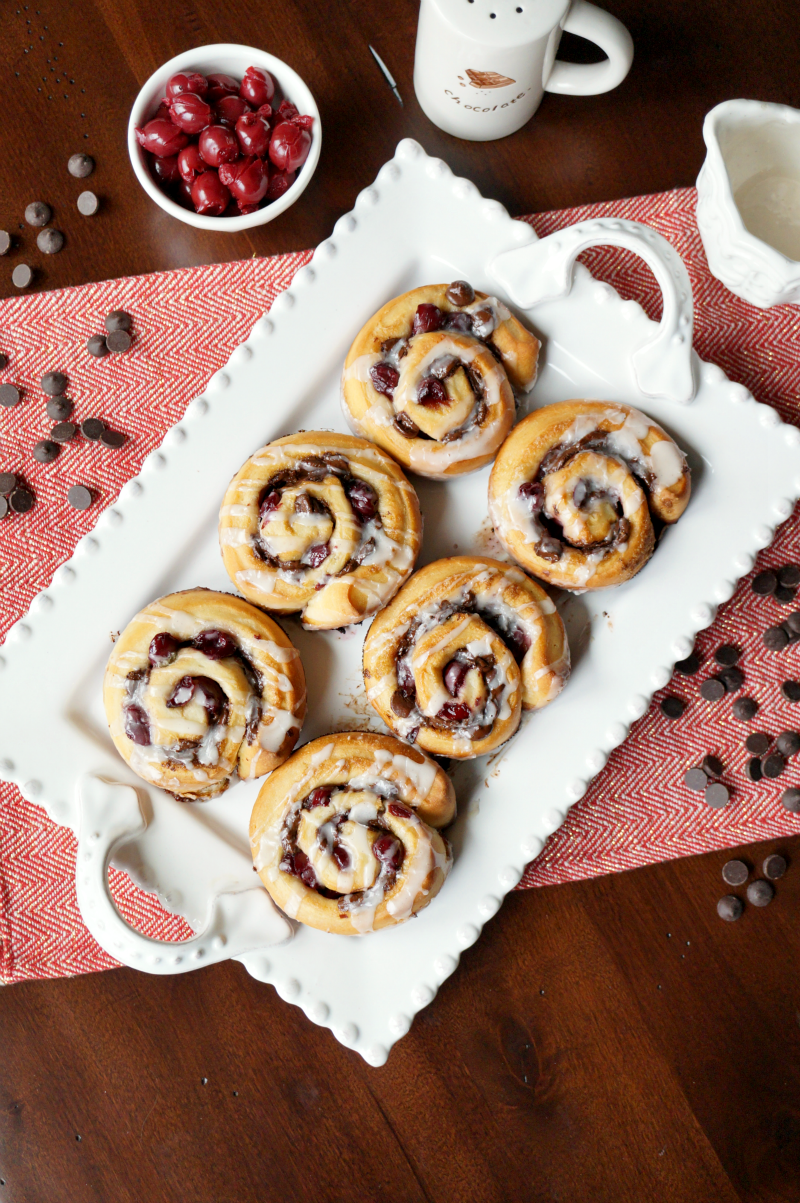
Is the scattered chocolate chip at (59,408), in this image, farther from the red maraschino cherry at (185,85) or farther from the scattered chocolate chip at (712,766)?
the scattered chocolate chip at (712,766)

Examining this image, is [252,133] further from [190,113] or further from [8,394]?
[8,394]

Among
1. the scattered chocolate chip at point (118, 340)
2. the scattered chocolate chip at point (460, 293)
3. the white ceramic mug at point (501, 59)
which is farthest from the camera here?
the scattered chocolate chip at point (118, 340)

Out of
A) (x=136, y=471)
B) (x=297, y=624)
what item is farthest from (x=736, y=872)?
(x=136, y=471)

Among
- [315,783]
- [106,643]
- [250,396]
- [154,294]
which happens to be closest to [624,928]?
[315,783]

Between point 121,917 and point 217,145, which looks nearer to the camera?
point 121,917

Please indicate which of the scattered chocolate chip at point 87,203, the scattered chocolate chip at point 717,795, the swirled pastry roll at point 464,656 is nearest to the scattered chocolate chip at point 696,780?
the scattered chocolate chip at point 717,795

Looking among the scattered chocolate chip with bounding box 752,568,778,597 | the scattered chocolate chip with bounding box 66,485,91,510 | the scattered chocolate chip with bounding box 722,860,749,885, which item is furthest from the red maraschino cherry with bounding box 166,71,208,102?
the scattered chocolate chip with bounding box 722,860,749,885

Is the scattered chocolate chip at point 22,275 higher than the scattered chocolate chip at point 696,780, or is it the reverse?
the scattered chocolate chip at point 22,275
